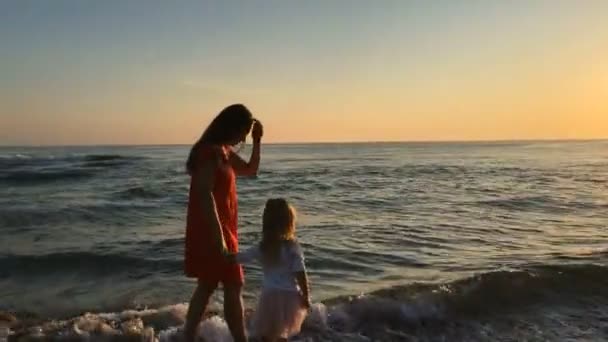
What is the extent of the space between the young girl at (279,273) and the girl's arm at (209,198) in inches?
8.4

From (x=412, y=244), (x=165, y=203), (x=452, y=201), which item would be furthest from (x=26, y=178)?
(x=412, y=244)

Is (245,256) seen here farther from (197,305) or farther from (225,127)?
(225,127)

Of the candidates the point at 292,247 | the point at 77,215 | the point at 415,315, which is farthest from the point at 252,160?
the point at 77,215

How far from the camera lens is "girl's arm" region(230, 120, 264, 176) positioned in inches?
197

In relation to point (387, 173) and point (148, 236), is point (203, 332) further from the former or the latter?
point (387, 173)

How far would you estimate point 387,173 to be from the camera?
102 ft

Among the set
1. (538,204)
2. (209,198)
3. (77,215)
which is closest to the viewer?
(209,198)

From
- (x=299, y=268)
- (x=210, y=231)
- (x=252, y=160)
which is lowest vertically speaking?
(x=299, y=268)

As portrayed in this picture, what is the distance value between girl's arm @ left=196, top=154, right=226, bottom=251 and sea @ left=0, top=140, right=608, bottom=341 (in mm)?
850

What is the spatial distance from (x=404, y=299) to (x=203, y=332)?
2.55 meters

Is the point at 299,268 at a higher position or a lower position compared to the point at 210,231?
lower

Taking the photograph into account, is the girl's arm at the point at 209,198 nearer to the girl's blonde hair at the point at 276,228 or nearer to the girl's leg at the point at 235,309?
the girl's blonde hair at the point at 276,228

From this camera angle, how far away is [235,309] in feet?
16.1

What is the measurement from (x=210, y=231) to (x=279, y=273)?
2.00 feet
